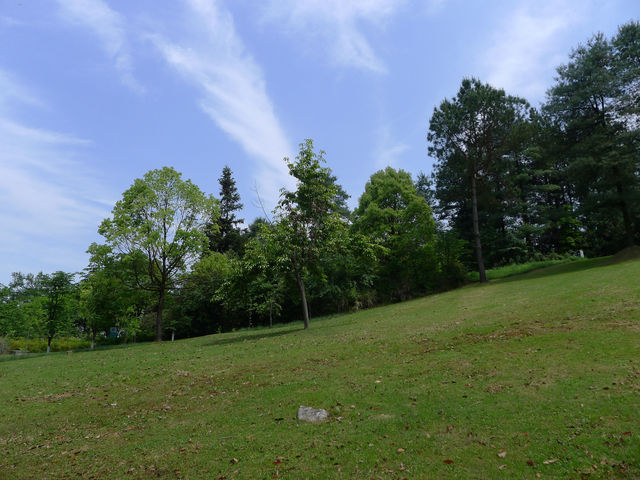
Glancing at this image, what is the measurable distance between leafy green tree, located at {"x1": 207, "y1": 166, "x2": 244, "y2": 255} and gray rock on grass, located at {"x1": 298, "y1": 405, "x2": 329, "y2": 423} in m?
51.5

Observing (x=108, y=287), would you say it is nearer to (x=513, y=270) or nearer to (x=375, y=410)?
(x=375, y=410)

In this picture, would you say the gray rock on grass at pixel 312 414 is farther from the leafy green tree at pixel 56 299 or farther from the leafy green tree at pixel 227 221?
the leafy green tree at pixel 227 221

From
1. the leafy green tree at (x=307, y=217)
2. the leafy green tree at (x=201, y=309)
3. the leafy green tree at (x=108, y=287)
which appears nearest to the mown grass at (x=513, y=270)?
the leafy green tree at (x=307, y=217)

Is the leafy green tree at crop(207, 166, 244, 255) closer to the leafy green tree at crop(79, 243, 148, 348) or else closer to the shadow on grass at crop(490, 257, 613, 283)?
the leafy green tree at crop(79, 243, 148, 348)

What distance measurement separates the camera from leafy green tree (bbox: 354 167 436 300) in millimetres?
39375

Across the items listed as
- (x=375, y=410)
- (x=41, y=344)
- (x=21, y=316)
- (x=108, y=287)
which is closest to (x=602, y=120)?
(x=375, y=410)

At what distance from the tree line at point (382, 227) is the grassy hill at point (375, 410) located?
10732mm

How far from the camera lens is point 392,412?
25.7 ft

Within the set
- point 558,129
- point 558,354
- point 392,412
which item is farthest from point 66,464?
point 558,129

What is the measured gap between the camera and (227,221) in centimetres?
6381

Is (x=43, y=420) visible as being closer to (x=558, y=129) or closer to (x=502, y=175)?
(x=558, y=129)

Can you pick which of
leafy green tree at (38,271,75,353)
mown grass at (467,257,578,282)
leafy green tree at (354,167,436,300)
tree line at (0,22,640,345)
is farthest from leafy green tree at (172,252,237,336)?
mown grass at (467,257,578,282)

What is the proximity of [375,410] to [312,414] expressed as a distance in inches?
55.1

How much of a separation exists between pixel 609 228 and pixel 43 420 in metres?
54.8
